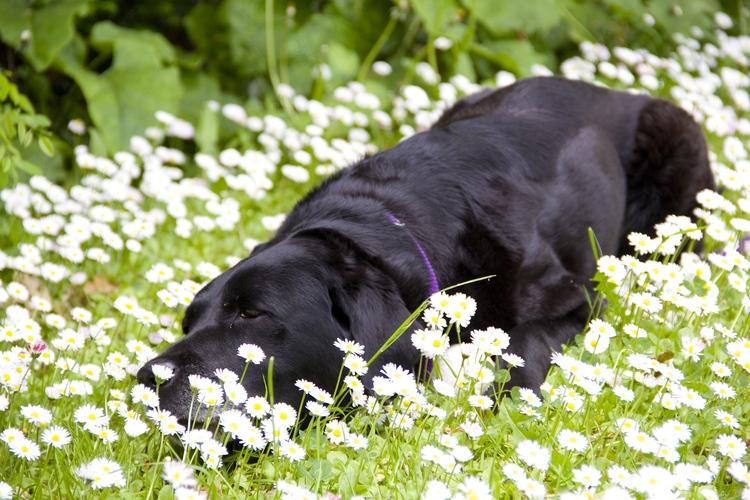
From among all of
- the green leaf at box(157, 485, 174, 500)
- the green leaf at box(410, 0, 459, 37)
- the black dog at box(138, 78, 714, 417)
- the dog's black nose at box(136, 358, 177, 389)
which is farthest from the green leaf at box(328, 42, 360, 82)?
the green leaf at box(157, 485, 174, 500)

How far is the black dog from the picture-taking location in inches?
100

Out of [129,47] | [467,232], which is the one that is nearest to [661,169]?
[467,232]

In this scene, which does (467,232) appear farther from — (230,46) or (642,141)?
(230,46)

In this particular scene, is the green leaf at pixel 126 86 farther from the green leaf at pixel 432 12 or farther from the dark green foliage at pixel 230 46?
the green leaf at pixel 432 12

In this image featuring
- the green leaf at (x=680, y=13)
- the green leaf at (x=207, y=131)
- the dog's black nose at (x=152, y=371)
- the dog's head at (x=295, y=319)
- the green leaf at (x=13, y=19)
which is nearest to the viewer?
the dog's black nose at (x=152, y=371)

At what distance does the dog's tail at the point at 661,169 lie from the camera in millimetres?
4016

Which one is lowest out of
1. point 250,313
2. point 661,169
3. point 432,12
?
point 661,169

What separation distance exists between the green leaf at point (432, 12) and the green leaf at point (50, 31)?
2147 mm

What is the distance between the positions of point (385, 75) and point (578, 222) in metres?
2.74

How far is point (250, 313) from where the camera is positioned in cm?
257

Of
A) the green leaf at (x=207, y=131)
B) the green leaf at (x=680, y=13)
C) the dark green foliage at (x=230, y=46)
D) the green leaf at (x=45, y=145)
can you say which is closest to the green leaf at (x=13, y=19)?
the dark green foliage at (x=230, y=46)

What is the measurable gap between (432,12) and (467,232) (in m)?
2.77

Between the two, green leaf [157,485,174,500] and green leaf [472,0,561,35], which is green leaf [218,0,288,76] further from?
green leaf [157,485,174,500]

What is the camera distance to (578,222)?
345 cm
